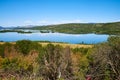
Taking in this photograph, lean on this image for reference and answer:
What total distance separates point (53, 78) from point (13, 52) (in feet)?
212

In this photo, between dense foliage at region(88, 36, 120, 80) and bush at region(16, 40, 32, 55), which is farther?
bush at region(16, 40, 32, 55)

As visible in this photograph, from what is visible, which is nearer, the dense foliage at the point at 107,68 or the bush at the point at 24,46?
the dense foliage at the point at 107,68

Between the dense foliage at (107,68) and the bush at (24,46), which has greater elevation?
the dense foliage at (107,68)

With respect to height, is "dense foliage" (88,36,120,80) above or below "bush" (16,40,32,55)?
above

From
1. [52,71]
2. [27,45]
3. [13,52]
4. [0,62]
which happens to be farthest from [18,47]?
[52,71]

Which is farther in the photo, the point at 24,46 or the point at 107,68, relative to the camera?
the point at 24,46

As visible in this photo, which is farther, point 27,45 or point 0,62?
point 27,45

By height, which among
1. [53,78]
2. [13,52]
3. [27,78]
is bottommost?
[13,52]

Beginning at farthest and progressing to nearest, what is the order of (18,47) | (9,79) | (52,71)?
(18,47) → (52,71) → (9,79)

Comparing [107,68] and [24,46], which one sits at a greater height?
[107,68]

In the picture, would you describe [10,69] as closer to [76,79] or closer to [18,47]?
[76,79]

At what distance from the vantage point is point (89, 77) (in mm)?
3758

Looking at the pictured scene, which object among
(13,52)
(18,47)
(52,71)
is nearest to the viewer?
(52,71)

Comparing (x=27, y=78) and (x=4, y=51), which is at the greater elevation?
(x=27, y=78)
